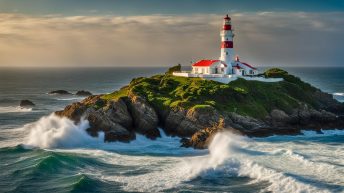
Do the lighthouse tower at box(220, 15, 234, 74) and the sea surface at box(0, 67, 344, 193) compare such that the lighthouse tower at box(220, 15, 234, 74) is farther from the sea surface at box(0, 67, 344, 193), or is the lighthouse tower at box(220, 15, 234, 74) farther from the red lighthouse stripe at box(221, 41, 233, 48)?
the sea surface at box(0, 67, 344, 193)

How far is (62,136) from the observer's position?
46.7 metres

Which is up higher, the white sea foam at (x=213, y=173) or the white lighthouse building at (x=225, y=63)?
the white lighthouse building at (x=225, y=63)

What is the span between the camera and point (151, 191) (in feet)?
100

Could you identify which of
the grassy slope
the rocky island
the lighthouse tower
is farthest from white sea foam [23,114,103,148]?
the lighthouse tower

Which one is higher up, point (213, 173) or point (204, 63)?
point (204, 63)

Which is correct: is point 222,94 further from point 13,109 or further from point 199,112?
point 13,109

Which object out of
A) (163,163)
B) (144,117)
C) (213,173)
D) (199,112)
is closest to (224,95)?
(199,112)

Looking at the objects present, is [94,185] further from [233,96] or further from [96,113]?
[233,96]

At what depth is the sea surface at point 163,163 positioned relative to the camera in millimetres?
31734

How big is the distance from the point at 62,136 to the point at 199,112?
581 inches

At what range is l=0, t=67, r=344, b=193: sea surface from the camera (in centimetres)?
3173

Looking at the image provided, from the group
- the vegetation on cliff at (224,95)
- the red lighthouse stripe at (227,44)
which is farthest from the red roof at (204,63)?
the vegetation on cliff at (224,95)

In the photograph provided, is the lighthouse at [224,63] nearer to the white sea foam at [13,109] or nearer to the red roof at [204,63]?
the red roof at [204,63]

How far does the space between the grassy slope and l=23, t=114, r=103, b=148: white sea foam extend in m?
8.18
